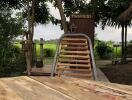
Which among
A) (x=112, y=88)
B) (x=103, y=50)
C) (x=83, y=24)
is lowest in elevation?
(x=103, y=50)

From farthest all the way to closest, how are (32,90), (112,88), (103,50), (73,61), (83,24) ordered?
(103,50) < (83,24) < (73,61) < (112,88) < (32,90)

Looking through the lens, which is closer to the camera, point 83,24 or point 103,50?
point 83,24

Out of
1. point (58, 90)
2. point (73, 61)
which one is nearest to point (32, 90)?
point (58, 90)

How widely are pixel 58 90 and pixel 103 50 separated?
18.4 meters

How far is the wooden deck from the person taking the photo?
2.71 metres

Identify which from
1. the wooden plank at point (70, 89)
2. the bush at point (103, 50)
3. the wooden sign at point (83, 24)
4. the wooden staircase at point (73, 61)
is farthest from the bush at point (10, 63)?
the bush at point (103, 50)

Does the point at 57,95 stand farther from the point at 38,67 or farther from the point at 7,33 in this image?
the point at 38,67

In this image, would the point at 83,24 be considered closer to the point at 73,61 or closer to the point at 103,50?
the point at 73,61

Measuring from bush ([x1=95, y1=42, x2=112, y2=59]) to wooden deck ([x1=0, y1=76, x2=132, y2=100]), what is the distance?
17866 millimetres

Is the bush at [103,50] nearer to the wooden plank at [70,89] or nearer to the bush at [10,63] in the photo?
the bush at [10,63]

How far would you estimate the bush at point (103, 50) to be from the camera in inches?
838

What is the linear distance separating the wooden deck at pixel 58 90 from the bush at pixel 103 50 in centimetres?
1787

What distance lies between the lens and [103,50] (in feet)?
69.7

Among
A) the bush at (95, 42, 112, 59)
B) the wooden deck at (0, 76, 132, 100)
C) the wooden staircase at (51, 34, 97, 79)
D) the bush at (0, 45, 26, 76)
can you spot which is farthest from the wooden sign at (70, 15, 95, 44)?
the bush at (95, 42, 112, 59)
